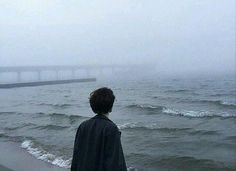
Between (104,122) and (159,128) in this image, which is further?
(159,128)

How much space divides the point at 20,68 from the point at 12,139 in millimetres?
82547

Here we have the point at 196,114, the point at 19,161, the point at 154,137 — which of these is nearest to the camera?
the point at 19,161

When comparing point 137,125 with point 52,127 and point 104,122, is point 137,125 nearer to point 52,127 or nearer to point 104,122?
point 52,127

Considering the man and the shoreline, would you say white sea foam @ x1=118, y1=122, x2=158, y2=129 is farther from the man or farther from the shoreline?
the man

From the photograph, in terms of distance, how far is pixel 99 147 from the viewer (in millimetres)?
3121

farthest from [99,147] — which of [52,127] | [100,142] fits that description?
[52,127]

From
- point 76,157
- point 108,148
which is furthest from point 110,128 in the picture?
point 76,157

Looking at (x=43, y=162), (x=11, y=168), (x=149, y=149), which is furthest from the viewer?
(x=149, y=149)

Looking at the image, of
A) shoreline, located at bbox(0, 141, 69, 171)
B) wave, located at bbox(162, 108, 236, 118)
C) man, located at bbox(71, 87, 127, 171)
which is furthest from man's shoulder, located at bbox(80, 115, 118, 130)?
wave, located at bbox(162, 108, 236, 118)

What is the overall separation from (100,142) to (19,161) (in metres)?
7.14

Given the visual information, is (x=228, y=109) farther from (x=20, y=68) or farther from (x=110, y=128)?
(x=20, y=68)

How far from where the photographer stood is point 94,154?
315 centimetres

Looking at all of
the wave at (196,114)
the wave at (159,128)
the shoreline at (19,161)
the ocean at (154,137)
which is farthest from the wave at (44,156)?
the wave at (196,114)

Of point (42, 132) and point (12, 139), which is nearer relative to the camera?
point (12, 139)
